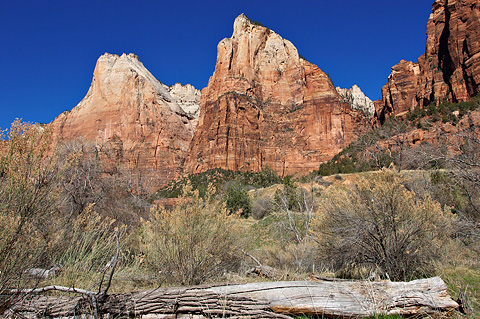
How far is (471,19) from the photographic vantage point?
4394 centimetres

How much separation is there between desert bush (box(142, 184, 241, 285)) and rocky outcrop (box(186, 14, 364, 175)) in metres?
53.1

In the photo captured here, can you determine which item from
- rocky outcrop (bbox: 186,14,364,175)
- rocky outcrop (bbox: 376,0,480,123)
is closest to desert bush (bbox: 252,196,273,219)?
rocky outcrop (bbox: 186,14,364,175)

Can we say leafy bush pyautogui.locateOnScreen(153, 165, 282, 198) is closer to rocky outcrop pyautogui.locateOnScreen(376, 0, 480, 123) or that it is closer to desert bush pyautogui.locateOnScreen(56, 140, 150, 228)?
rocky outcrop pyautogui.locateOnScreen(376, 0, 480, 123)

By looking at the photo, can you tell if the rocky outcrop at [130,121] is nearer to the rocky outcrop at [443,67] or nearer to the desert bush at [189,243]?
the rocky outcrop at [443,67]

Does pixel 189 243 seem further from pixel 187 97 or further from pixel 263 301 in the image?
pixel 187 97

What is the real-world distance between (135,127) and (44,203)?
233 feet

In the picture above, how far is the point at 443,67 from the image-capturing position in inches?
2080

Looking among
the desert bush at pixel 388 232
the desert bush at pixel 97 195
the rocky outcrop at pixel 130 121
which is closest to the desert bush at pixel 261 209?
the desert bush at pixel 97 195

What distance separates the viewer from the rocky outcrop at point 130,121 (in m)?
67.6

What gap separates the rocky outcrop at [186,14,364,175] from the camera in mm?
61938

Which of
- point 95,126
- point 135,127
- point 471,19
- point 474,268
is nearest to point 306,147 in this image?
point 471,19

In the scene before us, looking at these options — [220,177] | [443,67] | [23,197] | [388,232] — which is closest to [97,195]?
[23,197]

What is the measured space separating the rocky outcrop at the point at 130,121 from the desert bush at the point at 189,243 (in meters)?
60.7

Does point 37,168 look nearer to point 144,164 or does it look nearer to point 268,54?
point 144,164
